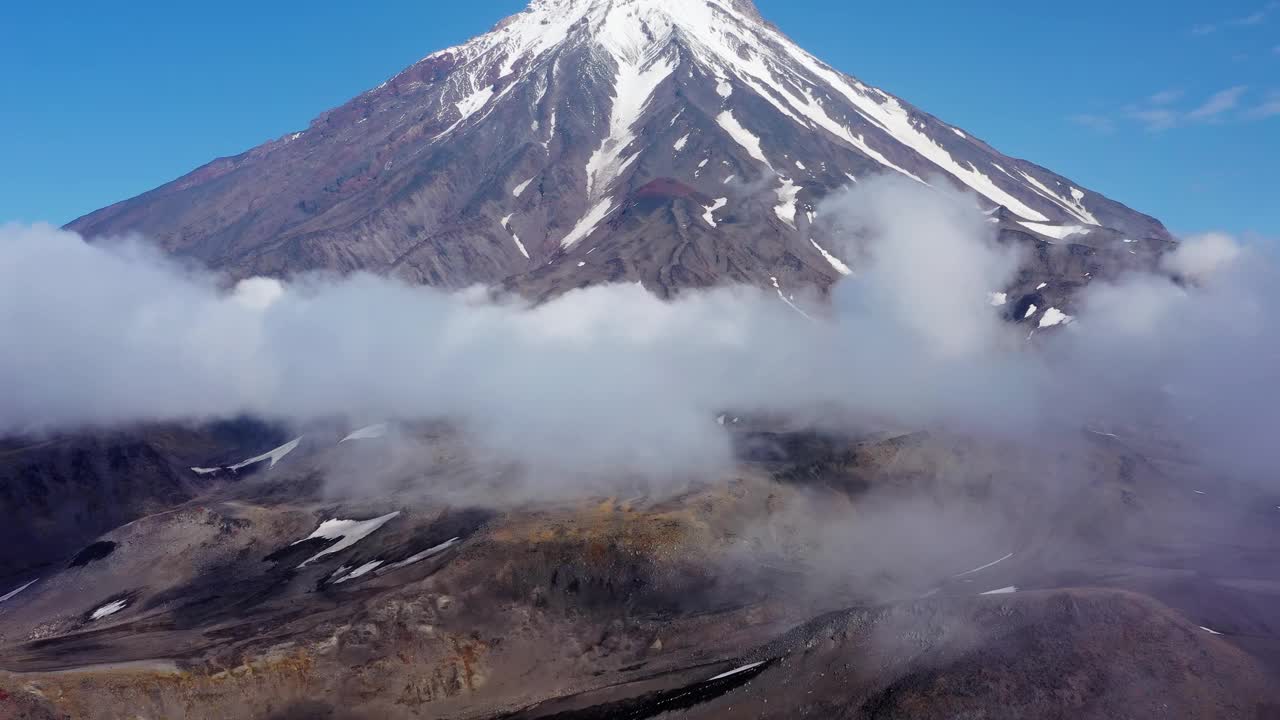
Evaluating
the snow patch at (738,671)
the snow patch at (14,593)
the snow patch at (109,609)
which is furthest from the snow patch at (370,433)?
the snow patch at (738,671)

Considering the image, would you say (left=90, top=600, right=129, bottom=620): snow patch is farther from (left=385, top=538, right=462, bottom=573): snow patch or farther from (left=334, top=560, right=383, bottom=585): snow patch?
(left=385, top=538, right=462, bottom=573): snow patch

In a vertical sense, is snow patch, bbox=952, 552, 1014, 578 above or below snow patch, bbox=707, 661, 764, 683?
below

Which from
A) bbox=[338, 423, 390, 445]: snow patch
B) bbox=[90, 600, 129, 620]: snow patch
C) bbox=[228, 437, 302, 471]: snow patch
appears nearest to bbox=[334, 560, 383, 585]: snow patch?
bbox=[90, 600, 129, 620]: snow patch

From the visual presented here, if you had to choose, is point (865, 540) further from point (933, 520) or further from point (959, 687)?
point (959, 687)

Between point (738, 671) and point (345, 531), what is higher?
point (345, 531)

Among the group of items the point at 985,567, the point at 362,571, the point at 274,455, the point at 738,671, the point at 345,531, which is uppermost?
the point at 274,455

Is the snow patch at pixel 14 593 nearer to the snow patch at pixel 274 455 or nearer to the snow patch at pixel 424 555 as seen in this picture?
the snow patch at pixel 424 555

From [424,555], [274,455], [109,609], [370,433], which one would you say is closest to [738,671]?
[424,555]

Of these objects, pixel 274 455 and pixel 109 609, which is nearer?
pixel 109 609

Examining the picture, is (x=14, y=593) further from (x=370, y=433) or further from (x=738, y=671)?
(x=738, y=671)

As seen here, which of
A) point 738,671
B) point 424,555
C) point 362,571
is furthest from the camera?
point 362,571

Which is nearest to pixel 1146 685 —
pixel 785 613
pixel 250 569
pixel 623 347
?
pixel 785 613
